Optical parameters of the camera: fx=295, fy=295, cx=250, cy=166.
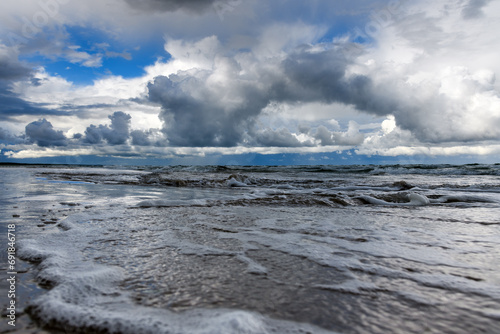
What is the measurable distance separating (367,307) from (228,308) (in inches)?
38.1

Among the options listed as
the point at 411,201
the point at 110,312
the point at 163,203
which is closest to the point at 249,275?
the point at 110,312

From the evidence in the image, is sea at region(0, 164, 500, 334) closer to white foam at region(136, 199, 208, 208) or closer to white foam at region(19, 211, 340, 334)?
white foam at region(19, 211, 340, 334)

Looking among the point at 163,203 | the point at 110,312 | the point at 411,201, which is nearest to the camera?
the point at 110,312

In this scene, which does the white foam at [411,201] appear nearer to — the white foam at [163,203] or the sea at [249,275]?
the sea at [249,275]

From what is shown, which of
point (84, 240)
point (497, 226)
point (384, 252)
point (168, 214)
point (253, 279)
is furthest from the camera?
point (168, 214)

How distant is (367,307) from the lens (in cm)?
205

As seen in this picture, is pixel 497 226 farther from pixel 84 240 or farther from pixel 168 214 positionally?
pixel 84 240

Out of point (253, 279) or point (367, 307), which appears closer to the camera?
point (367, 307)

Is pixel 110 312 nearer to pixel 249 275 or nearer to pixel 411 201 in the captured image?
pixel 249 275

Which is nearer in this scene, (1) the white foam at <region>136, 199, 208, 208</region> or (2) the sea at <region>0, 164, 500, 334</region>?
(2) the sea at <region>0, 164, 500, 334</region>

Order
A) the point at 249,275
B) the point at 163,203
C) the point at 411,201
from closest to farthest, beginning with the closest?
1. the point at 249,275
2. the point at 163,203
3. the point at 411,201

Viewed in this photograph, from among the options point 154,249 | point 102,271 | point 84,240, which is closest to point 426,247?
point 154,249

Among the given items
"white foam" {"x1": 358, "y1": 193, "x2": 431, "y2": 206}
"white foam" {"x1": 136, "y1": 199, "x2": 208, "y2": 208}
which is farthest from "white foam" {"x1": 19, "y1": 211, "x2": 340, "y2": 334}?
"white foam" {"x1": 358, "y1": 193, "x2": 431, "y2": 206}

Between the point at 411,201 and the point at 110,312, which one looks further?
the point at 411,201
